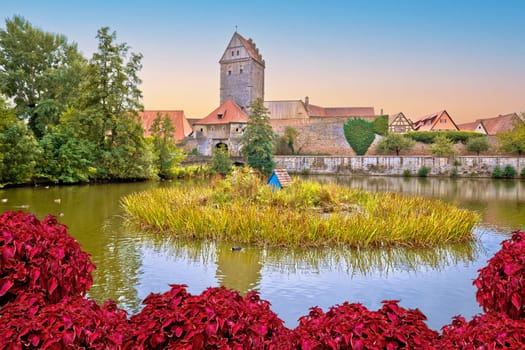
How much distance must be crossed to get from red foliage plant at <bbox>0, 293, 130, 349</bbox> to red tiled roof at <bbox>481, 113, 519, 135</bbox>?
206 feet

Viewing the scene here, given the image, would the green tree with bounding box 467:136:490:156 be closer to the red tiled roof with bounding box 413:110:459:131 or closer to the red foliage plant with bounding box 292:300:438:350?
the red tiled roof with bounding box 413:110:459:131

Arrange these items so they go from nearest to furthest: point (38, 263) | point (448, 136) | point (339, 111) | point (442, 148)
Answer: point (38, 263) → point (442, 148) → point (448, 136) → point (339, 111)

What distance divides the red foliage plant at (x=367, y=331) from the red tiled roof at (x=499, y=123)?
2443 inches

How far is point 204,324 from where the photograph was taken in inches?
98.5

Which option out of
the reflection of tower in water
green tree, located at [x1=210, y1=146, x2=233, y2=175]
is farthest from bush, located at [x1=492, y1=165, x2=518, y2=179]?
the reflection of tower in water

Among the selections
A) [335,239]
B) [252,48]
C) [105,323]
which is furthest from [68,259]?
[252,48]

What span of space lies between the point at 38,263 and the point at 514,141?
147ft

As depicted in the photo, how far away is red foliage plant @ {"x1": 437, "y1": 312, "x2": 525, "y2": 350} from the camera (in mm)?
2520

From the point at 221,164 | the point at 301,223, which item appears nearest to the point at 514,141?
the point at 221,164

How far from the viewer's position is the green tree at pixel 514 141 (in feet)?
136

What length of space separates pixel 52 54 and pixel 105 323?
38762 millimetres

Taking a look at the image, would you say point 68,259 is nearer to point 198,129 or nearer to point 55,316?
point 55,316

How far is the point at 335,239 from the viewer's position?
9938mm

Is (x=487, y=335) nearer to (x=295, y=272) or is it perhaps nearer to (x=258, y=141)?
(x=295, y=272)
